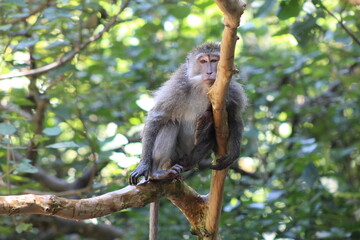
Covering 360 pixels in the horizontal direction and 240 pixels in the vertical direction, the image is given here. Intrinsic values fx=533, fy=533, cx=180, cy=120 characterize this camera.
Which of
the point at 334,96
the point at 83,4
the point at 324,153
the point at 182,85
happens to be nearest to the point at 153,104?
the point at 182,85

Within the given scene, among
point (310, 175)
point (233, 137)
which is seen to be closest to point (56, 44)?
point (233, 137)

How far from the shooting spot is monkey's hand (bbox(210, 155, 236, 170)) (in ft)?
14.9

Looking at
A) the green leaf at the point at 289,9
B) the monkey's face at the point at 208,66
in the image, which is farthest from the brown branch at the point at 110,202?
the green leaf at the point at 289,9

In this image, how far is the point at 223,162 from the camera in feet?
15.3

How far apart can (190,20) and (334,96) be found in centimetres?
268

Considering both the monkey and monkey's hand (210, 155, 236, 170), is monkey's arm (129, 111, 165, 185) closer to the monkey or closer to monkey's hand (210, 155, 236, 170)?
the monkey

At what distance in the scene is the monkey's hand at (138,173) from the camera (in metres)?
4.68

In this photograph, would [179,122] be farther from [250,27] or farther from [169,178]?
[250,27]

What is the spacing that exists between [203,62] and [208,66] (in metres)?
0.13

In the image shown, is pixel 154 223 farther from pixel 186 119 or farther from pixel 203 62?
pixel 203 62

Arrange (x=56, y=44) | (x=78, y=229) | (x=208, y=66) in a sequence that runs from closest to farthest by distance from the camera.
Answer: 1. (x=208, y=66)
2. (x=56, y=44)
3. (x=78, y=229)

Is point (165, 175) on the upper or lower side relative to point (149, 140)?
upper

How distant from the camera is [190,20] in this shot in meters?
8.83

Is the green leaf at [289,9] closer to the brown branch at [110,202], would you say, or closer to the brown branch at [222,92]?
the brown branch at [222,92]
